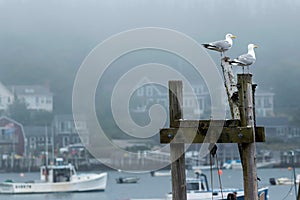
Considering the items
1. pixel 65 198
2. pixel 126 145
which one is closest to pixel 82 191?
pixel 65 198

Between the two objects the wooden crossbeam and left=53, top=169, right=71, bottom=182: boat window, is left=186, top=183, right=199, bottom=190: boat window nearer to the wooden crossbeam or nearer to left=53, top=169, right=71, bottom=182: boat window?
left=53, top=169, right=71, bottom=182: boat window

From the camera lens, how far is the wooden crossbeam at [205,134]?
A: 15.9 metres

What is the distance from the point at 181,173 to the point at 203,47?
2.92 metres

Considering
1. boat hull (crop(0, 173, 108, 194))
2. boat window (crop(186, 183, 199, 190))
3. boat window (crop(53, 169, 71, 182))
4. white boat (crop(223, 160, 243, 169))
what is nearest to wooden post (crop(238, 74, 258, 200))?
boat window (crop(186, 183, 199, 190))

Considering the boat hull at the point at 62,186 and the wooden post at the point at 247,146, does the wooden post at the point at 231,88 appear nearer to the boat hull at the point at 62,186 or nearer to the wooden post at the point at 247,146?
the wooden post at the point at 247,146

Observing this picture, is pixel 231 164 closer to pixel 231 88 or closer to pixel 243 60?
pixel 243 60

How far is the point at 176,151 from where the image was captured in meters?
16.1

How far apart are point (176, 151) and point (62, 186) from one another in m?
83.0

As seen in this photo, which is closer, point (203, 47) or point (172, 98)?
point (172, 98)

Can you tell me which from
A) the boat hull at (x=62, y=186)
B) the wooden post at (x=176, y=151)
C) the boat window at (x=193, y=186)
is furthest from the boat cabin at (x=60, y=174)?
the wooden post at (x=176, y=151)

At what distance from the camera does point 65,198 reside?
95.3 m

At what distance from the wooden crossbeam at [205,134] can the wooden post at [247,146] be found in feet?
0.65

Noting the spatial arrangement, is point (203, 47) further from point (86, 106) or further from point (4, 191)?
point (4, 191)

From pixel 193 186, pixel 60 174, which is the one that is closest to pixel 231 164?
pixel 60 174
